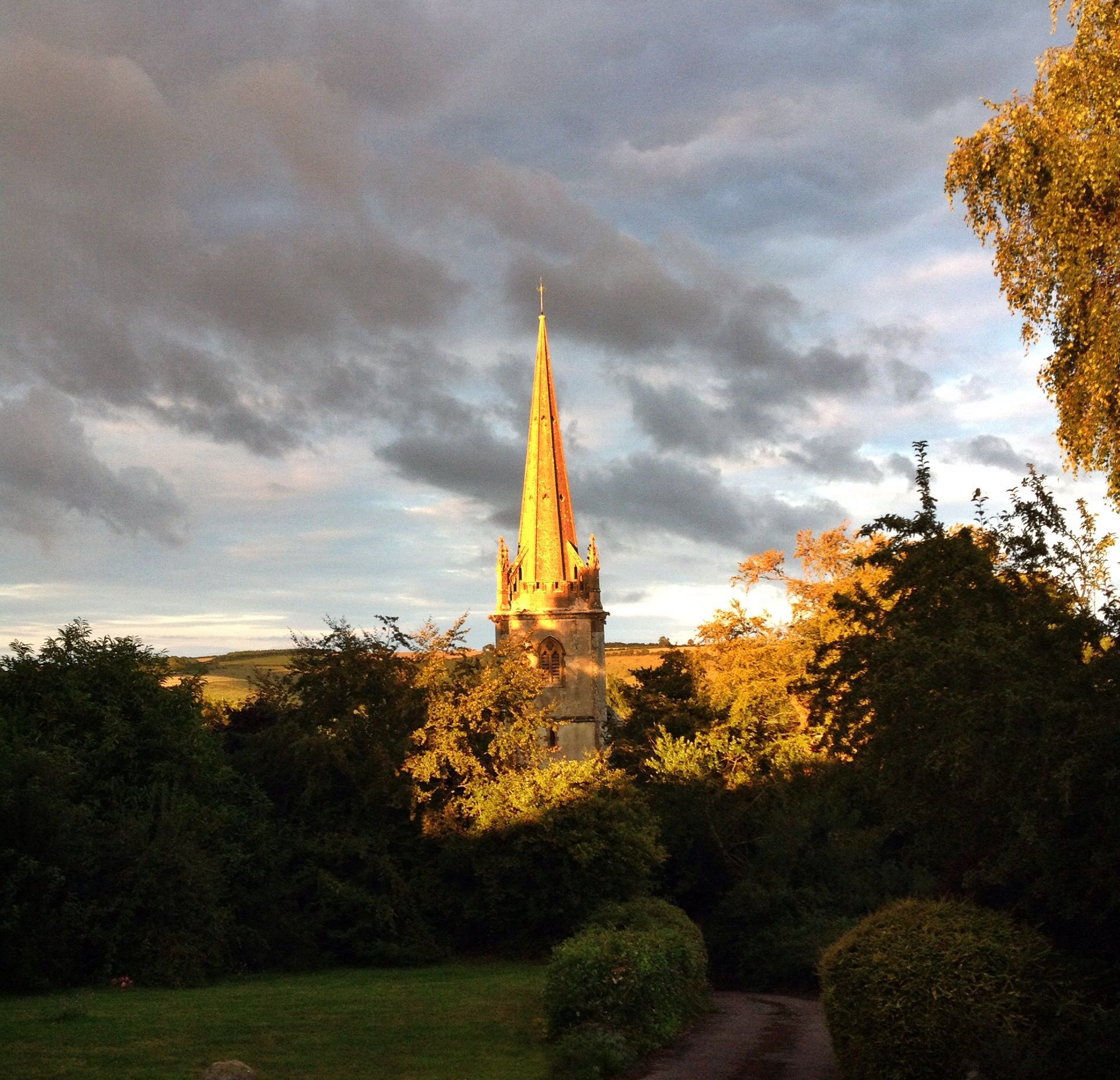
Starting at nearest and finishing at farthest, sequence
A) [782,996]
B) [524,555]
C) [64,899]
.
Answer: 1. [64,899]
2. [782,996]
3. [524,555]

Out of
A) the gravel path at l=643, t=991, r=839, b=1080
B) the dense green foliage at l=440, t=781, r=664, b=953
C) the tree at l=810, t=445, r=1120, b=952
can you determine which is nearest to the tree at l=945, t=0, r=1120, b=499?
the tree at l=810, t=445, r=1120, b=952

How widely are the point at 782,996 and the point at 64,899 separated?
66.3 ft

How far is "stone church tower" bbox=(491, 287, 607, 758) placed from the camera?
6569cm

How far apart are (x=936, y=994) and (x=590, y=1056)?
560cm

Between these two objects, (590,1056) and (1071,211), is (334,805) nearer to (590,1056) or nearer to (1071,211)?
(590,1056)

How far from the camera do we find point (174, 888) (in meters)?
29.6

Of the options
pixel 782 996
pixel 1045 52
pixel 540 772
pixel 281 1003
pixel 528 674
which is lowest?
pixel 782 996

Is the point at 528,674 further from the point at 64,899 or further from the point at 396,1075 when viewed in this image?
the point at 396,1075

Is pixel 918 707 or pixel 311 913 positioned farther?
pixel 311 913

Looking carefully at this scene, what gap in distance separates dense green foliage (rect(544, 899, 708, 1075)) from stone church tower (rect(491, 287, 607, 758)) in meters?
41.2

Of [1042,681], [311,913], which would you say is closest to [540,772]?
[311,913]

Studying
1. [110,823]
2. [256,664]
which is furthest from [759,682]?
[256,664]

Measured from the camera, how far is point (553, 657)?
6694 cm

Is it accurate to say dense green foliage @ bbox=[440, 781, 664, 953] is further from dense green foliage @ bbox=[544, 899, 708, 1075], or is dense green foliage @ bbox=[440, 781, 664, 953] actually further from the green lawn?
dense green foliage @ bbox=[544, 899, 708, 1075]
